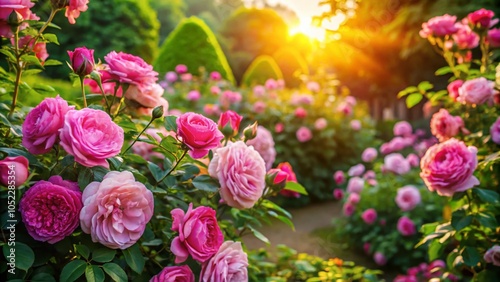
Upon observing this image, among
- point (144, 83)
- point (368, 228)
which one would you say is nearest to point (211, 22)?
point (368, 228)

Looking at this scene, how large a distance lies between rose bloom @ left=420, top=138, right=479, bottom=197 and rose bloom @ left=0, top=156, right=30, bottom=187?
136cm

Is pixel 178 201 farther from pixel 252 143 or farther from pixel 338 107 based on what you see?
pixel 338 107

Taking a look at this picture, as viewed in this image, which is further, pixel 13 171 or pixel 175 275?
pixel 175 275

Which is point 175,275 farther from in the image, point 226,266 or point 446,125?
point 446,125

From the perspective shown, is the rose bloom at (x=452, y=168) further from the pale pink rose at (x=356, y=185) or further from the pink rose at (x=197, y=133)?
the pale pink rose at (x=356, y=185)

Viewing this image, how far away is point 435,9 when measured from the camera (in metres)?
8.01

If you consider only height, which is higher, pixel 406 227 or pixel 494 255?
pixel 494 255

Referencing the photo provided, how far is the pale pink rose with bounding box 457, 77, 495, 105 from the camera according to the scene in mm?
2084

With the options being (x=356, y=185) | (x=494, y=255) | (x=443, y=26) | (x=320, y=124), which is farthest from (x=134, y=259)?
(x=320, y=124)

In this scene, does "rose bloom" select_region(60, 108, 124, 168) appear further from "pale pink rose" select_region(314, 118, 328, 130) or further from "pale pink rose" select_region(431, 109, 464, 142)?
"pale pink rose" select_region(314, 118, 328, 130)

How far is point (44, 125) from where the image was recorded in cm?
115

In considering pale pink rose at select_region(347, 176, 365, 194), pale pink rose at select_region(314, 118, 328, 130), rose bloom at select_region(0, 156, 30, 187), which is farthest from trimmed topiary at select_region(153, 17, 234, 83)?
rose bloom at select_region(0, 156, 30, 187)

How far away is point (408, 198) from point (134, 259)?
306 centimetres

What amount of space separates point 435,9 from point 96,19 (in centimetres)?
845
